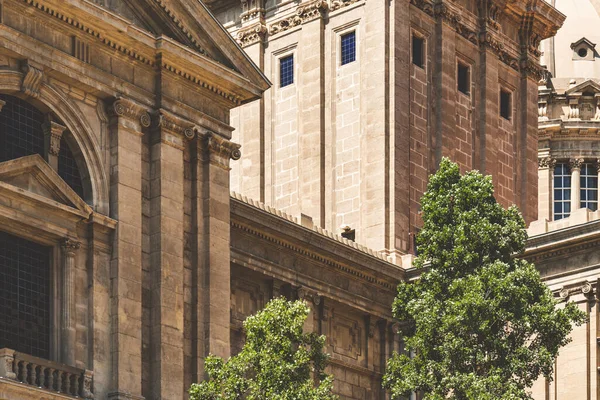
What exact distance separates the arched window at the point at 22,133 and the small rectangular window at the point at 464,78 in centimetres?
3325

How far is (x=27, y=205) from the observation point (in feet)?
183

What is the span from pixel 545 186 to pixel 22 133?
235ft

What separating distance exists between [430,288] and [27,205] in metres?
12.4

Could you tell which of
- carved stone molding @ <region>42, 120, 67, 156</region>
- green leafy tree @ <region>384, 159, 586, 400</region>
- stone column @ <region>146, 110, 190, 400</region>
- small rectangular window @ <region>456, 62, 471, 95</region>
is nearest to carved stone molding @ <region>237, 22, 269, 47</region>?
small rectangular window @ <region>456, 62, 471, 95</region>

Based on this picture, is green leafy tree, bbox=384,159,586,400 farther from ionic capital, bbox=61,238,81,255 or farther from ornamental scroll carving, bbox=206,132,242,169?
ionic capital, bbox=61,238,81,255

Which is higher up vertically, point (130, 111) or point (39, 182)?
point (130, 111)

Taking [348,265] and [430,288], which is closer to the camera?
[430,288]

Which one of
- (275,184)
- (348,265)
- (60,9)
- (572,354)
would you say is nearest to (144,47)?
(60,9)

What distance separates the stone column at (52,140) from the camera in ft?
187

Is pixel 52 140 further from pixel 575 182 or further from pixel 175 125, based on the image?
pixel 575 182

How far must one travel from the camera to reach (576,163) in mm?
125875

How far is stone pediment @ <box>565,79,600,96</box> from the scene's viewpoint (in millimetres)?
129250

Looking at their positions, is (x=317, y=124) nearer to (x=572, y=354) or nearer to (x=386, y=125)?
(x=386, y=125)

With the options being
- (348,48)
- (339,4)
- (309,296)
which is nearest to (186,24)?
(309,296)
